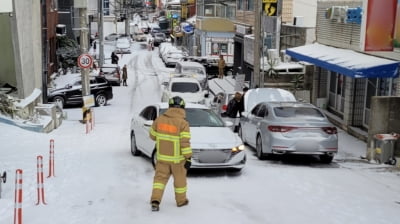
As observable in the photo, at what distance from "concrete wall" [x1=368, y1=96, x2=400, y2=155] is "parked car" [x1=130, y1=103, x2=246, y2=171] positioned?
Result: 4023 millimetres

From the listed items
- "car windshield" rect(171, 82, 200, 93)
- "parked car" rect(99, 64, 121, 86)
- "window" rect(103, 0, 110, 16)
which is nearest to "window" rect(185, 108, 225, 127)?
"car windshield" rect(171, 82, 200, 93)

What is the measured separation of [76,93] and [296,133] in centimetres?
1845

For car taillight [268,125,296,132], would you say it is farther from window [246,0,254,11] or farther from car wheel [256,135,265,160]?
window [246,0,254,11]

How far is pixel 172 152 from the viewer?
8.89m

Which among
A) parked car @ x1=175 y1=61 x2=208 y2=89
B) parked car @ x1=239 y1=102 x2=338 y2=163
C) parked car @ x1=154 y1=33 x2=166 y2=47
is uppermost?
parked car @ x1=239 y1=102 x2=338 y2=163

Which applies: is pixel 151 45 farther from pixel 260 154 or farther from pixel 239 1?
pixel 260 154

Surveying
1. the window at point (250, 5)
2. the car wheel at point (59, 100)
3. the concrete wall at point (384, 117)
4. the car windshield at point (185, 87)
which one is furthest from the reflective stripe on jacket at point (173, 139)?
the window at point (250, 5)

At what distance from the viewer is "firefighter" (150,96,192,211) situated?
8.87 m

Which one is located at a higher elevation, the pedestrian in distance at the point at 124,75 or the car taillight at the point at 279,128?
the car taillight at the point at 279,128

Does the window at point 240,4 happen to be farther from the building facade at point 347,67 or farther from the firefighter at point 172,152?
the firefighter at point 172,152

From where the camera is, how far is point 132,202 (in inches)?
377

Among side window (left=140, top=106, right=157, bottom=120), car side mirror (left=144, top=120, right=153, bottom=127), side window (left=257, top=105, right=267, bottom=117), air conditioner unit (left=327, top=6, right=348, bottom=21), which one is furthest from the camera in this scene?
air conditioner unit (left=327, top=6, right=348, bottom=21)

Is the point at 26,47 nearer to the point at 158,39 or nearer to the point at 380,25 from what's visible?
the point at 380,25

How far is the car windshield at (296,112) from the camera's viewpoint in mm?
14477
